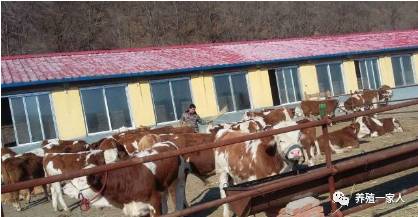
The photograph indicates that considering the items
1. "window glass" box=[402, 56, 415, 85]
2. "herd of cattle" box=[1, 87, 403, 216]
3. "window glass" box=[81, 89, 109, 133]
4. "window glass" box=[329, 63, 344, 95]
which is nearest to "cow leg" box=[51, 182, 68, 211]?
"herd of cattle" box=[1, 87, 403, 216]

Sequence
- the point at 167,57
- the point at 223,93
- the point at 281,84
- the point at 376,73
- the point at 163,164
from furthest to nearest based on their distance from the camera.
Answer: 1. the point at 376,73
2. the point at 281,84
3. the point at 167,57
4. the point at 223,93
5. the point at 163,164

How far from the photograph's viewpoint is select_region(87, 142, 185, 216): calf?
611 centimetres

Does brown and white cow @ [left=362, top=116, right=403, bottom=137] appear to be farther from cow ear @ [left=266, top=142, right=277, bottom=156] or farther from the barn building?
cow ear @ [left=266, top=142, right=277, bottom=156]

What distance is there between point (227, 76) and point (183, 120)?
198 inches

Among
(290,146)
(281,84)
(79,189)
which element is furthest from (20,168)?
(281,84)

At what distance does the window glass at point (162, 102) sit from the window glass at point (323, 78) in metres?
8.24

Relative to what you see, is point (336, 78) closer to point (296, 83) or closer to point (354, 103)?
point (296, 83)

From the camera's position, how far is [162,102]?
19391mm

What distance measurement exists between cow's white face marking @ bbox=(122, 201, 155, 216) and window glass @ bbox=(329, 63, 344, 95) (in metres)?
19.3

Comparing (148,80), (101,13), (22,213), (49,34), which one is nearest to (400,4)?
(101,13)

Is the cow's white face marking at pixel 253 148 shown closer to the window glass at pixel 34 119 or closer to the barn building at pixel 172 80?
the barn building at pixel 172 80

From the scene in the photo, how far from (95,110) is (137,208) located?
12116mm

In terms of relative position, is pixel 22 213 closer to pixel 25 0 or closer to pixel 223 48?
Answer: pixel 223 48

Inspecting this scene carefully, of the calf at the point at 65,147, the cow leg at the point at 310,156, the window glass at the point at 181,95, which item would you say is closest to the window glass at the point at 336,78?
the window glass at the point at 181,95
